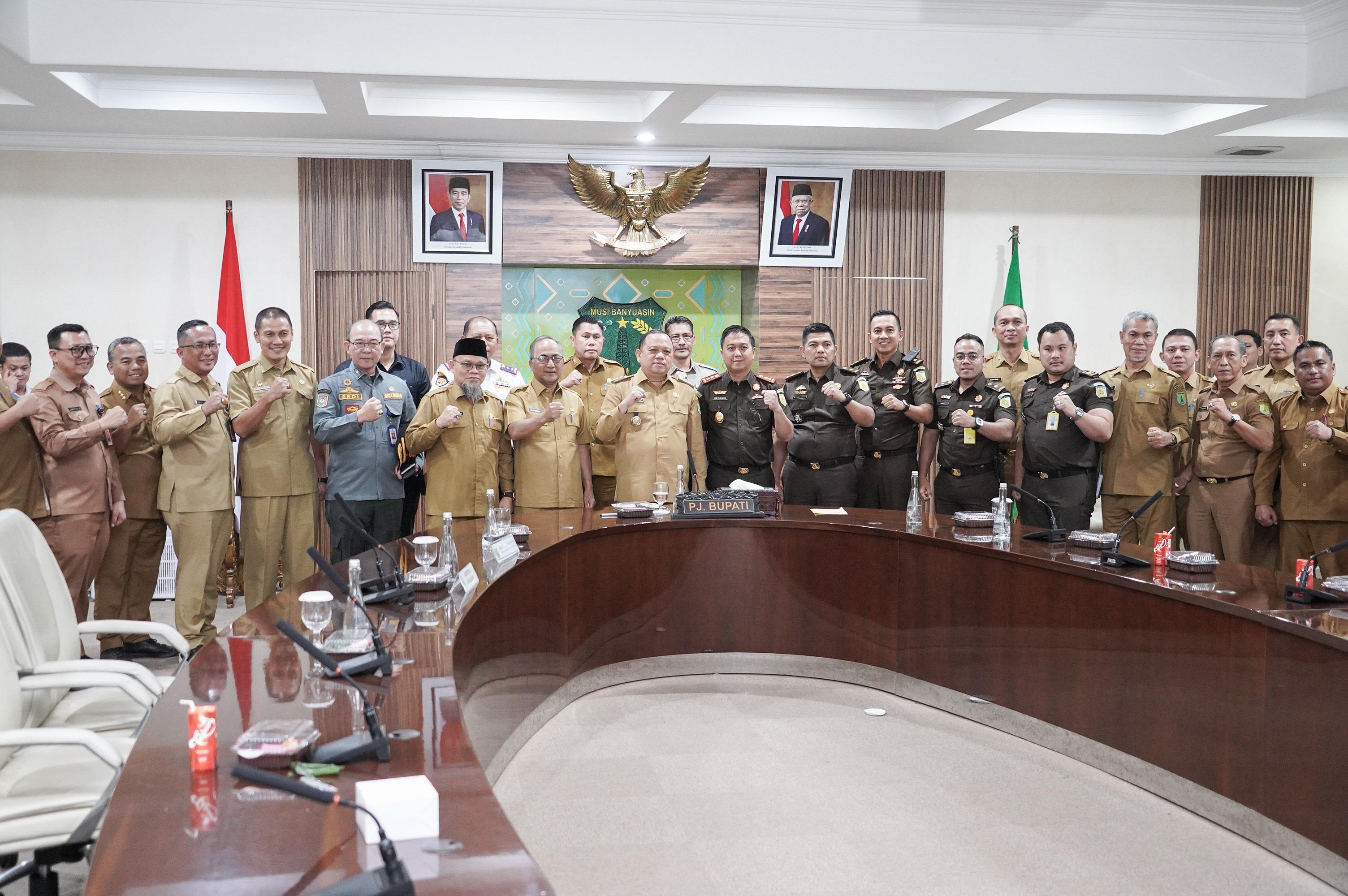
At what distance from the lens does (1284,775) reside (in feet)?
9.16

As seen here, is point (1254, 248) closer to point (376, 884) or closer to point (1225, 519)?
point (1225, 519)

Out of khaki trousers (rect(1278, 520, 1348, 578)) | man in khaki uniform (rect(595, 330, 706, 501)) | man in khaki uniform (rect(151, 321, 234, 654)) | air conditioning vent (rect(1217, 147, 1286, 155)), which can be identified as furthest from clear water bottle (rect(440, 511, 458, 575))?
air conditioning vent (rect(1217, 147, 1286, 155))

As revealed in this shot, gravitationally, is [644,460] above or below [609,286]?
Result: below

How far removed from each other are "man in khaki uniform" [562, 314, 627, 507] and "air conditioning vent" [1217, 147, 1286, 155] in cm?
519

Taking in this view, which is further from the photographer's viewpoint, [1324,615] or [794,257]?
[794,257]

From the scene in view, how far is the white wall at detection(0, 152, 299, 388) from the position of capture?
22.8 ft

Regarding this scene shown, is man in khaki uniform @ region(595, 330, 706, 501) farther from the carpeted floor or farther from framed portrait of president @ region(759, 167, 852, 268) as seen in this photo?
framed portrait of president @ region(759, 167, 852, 268)

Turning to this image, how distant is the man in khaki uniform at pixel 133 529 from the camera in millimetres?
5008

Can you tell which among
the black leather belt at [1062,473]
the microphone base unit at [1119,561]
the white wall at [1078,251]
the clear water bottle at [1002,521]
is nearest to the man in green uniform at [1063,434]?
the black leather belt at [1062,473]

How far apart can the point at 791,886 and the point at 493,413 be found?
287 cm

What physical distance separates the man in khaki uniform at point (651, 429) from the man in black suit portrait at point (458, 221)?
2.64 m

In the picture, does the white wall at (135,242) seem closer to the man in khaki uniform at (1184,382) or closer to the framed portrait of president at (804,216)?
the framed portrait of president at (804,216)

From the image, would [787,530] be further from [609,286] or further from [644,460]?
[609,286]

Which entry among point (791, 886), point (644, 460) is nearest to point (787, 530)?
point (644, 460)
